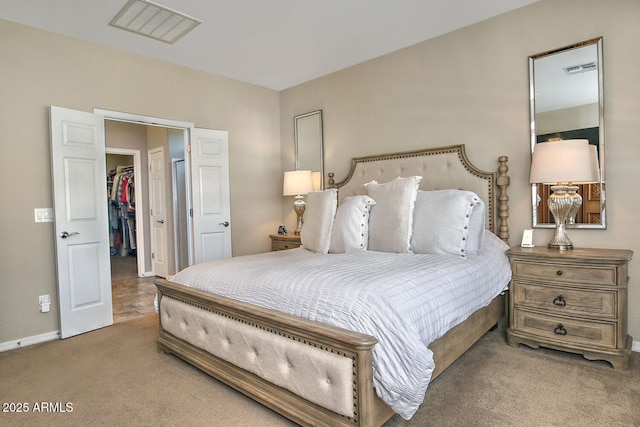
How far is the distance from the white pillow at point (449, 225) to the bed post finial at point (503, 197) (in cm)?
36

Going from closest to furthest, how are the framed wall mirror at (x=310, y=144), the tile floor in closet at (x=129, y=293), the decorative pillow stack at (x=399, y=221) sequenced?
1. the decorative pillow stack at (x=399, y=221)
2. the tile floor in closet at (x=129, y=293)
3. the framed wall mirror at (x=310, y=144)

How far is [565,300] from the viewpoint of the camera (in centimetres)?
247

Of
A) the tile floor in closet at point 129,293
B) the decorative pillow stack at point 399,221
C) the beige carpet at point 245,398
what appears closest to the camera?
the beige carpet at point 245,398

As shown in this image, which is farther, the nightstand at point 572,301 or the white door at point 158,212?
the white door at point 158,212

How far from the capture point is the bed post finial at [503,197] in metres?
3.04

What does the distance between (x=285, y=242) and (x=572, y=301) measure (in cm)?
287

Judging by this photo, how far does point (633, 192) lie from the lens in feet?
8.46

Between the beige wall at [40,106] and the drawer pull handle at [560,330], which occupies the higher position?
the beige wall at [40,106]

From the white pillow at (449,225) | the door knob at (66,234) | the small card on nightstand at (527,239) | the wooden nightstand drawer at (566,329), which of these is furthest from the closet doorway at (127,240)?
the small card on nightstand at (527,239)

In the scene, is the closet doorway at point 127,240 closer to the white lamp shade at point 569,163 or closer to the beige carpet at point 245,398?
the beige carpet at point 245,398

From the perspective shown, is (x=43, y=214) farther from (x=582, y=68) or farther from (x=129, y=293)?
(x=582, y=68)

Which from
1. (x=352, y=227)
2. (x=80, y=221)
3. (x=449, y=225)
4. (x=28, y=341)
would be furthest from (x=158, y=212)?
(x=449, y=225)

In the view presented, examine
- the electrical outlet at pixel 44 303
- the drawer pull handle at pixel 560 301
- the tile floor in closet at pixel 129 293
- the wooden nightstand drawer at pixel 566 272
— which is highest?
the wooden nightstand drawer at pixel 566 272

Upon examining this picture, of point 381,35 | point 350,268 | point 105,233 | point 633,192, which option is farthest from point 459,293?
point 105,233
